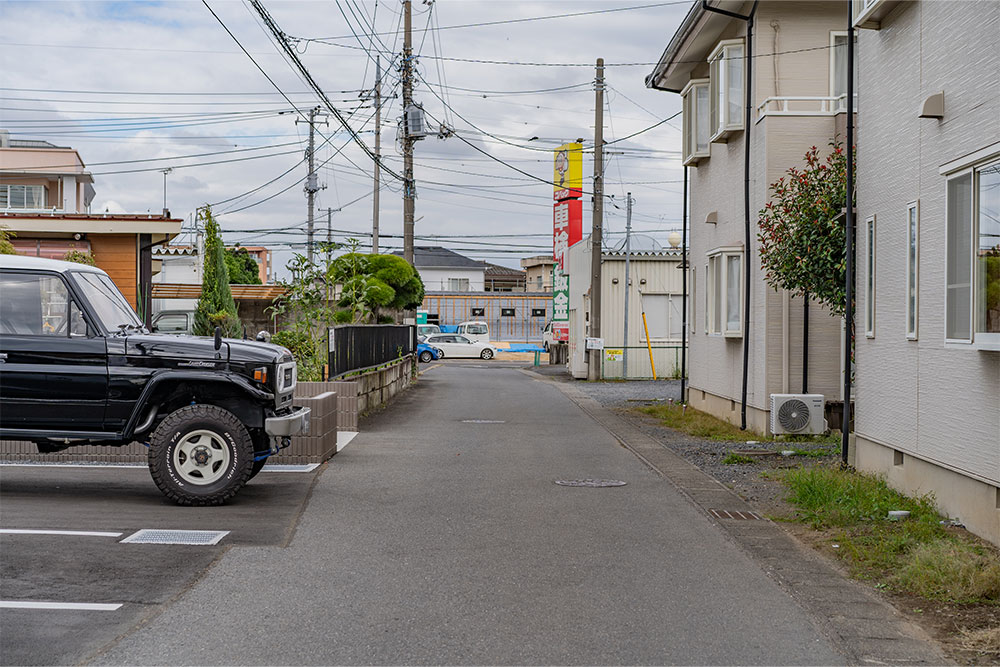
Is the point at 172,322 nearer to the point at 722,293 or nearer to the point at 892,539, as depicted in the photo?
the point at 722,293

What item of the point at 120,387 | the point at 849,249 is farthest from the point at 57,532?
the point at 849,249

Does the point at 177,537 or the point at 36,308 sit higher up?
the point at 36,308

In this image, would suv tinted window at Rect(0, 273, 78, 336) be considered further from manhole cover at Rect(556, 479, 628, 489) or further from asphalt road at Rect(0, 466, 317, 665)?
manhole cover at Rect(556, 479, 628, 489)

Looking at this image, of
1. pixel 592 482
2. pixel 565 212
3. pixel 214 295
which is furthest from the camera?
pixel 565 212

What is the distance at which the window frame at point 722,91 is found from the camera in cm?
1719

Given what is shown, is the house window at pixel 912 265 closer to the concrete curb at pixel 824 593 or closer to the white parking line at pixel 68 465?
the concrete curb at pixel 824 593

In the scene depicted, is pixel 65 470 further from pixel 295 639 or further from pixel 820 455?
pixel 820 455

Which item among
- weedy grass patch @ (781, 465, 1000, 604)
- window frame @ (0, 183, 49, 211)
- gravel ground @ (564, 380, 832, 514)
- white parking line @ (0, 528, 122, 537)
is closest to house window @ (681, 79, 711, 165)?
gravel ground @ (564, 380, 832, 514)

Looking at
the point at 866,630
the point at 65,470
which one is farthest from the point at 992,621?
the point at 65,470

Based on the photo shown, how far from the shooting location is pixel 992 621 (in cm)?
600

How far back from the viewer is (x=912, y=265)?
9.68 m

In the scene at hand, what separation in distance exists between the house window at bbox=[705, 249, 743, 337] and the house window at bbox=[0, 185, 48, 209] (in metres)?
26.1

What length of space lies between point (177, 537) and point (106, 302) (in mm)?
3076

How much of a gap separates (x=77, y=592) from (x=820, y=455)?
10048mm
